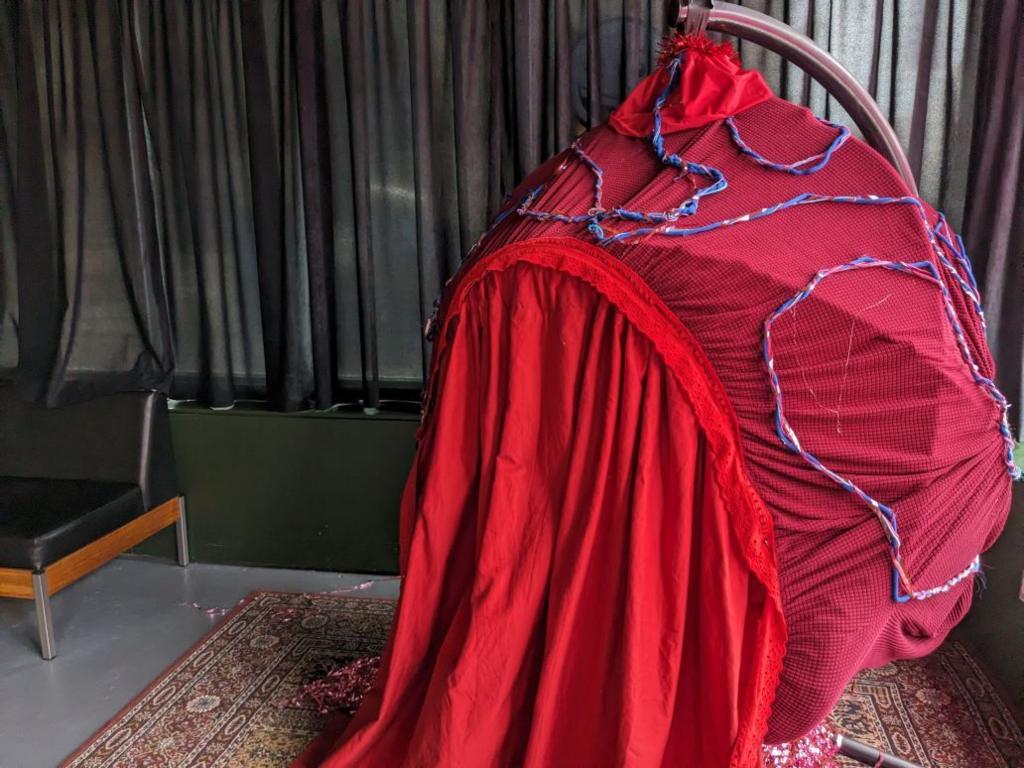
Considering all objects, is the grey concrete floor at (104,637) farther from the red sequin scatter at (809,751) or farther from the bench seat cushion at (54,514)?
the red sequin scatter at (809,751)

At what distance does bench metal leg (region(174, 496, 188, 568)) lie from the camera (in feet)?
9.51

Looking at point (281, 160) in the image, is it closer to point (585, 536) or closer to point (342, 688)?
point (342, 688)

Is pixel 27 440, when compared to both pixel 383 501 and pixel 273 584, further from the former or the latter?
pixel 383 501

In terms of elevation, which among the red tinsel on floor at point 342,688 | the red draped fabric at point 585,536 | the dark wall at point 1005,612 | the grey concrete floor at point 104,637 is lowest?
the grey concrete floor at point 104,637

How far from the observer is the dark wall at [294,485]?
278 cm

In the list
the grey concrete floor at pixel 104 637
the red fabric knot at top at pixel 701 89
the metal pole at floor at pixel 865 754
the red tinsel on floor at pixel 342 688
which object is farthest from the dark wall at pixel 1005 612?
the grey concrete floor at pixel 104 637

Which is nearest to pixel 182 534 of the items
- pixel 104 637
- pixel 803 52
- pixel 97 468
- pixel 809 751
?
pixel 97 468

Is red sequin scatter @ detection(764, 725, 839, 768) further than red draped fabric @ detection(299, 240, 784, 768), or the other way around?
red sequin scatter @ detection(764, 725, 839, 768)

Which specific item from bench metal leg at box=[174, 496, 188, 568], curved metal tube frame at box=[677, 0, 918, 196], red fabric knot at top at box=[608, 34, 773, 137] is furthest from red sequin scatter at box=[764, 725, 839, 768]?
bench metal leg at box=[174, 496, 188, 568]

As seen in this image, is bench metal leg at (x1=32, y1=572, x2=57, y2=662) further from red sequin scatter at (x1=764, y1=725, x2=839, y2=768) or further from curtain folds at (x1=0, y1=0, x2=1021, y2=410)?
red sequin scatter at (x1=764, y1=725, x2=839, y2=768)

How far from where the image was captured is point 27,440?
279 cm

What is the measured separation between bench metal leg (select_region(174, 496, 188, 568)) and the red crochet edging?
222 centimetres

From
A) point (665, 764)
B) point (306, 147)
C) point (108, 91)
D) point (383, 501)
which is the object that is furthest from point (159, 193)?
point (665, 764)

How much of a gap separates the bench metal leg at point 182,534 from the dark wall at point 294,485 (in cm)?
4
